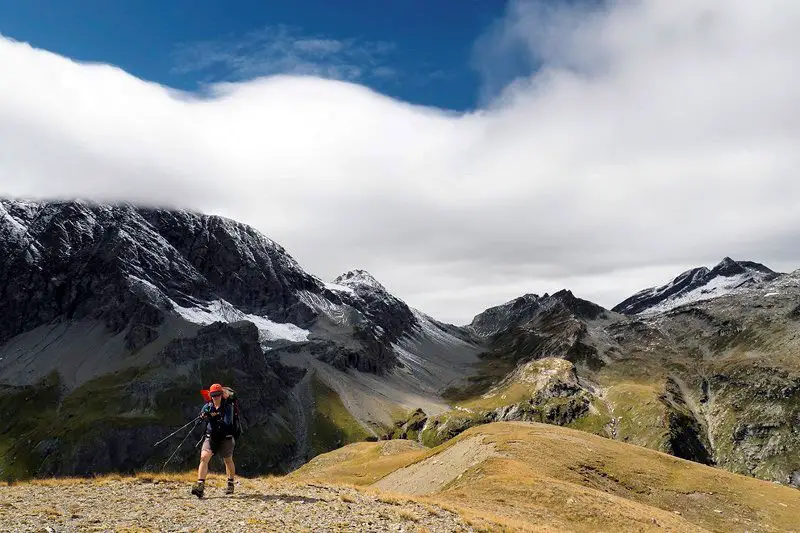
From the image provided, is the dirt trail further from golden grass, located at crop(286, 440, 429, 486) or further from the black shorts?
the black shorts

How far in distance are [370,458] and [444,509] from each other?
70.3m

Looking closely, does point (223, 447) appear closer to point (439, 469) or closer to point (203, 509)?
point (203, 509)

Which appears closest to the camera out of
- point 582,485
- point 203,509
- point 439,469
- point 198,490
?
point 203,509

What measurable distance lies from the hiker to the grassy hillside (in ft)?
28.4

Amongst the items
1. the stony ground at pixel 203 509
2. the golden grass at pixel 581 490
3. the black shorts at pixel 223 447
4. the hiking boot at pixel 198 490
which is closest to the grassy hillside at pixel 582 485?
the golden grass at pixel 581 490

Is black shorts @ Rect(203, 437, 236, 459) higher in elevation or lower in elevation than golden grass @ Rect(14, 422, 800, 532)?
higher

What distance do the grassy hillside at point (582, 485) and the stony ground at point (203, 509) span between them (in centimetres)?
781

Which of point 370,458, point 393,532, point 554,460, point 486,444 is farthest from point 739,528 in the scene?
point 370,458

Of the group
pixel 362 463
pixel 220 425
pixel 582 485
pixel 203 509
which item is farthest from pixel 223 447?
pixel 362 463

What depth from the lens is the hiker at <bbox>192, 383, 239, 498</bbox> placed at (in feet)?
82.6

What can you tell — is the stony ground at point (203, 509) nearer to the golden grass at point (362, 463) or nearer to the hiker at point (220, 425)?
the hiker at point (220, 425)

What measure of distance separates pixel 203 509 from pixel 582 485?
33666 millimetres

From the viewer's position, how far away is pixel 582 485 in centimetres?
4519

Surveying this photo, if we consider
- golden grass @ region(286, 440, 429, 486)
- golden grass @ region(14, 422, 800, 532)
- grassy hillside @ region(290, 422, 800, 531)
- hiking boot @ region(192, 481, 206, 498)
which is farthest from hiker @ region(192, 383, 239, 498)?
golden grass @ region(286, 440, 429, 486)
